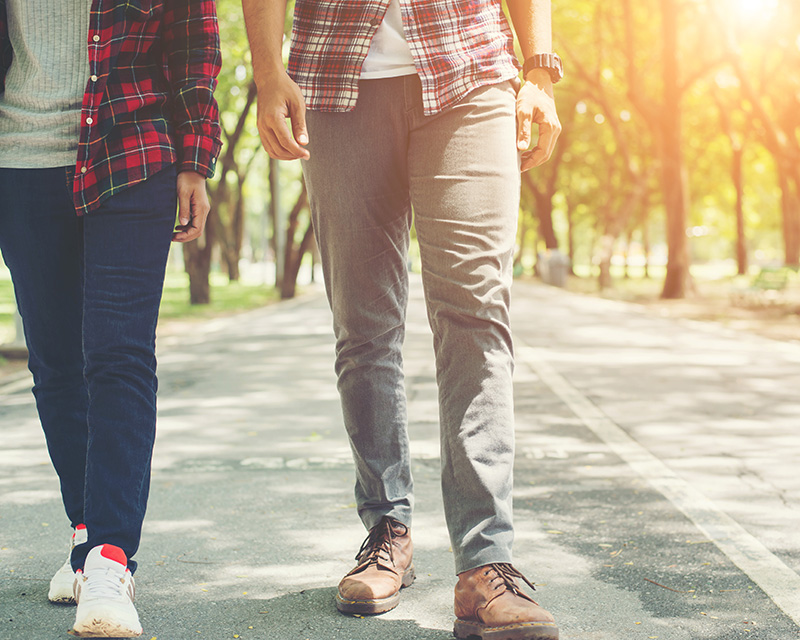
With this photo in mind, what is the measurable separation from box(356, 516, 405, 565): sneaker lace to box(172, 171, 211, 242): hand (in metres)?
0.95

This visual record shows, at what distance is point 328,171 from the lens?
2.75m

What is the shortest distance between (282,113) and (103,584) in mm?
1228

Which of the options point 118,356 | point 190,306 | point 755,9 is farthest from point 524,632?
point 755,9

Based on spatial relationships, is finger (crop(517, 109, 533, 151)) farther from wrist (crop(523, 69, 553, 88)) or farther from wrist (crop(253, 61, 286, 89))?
wrist (crop(253, 61, 286, 89))

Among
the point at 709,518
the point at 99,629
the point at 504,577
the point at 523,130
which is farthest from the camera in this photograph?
the point at 709,518

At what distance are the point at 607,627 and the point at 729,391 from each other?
5.18m

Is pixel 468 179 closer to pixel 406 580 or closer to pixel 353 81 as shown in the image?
pixel 353 81

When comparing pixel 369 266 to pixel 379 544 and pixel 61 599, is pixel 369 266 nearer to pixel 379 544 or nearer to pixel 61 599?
pixel 379 544

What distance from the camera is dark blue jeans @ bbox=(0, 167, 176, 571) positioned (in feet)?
8.04

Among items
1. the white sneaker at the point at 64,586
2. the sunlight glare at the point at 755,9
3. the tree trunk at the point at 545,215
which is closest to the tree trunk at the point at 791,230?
the tree trunk at the point at 545,215

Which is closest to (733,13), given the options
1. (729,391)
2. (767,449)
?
(729,391)

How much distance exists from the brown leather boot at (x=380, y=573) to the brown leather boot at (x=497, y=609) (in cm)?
28

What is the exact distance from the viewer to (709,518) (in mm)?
3779

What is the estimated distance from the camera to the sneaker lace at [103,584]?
2.35 meters
